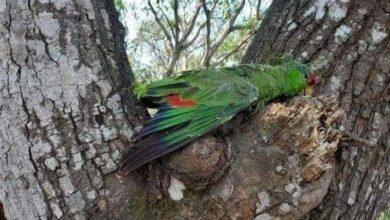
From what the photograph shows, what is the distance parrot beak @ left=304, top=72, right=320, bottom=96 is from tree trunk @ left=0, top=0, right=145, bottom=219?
2.81 feet

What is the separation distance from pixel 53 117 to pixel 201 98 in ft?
1.91

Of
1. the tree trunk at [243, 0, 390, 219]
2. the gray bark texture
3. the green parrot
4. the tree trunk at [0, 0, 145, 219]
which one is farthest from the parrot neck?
the tree trunk at [0, 0, 145, 219]

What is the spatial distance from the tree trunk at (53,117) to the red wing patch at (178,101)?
168 mm

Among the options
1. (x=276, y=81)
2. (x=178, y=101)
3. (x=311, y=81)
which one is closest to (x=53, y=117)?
(x=178, y=101)

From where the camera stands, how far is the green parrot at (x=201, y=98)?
1910 millimetres

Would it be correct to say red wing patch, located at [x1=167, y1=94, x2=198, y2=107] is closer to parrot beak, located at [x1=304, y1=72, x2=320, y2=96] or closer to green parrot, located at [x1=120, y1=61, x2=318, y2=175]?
green parrot, located at [x1=120, y1=61, x2=318, y2=175]

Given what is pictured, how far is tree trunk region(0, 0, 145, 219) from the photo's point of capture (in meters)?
1.88

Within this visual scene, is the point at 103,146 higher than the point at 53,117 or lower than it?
lower

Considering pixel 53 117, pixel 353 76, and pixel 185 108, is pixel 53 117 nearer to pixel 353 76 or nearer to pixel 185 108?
pixel 185 108

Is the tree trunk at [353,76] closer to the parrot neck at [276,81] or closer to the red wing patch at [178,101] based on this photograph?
the parrot neck at [276,81]

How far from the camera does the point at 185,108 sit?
2.07m

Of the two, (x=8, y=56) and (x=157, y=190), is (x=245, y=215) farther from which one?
(x=8, y=56)

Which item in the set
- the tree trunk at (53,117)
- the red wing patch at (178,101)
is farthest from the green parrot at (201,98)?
the tree trunk at (53,117)

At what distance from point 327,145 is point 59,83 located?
98cm
